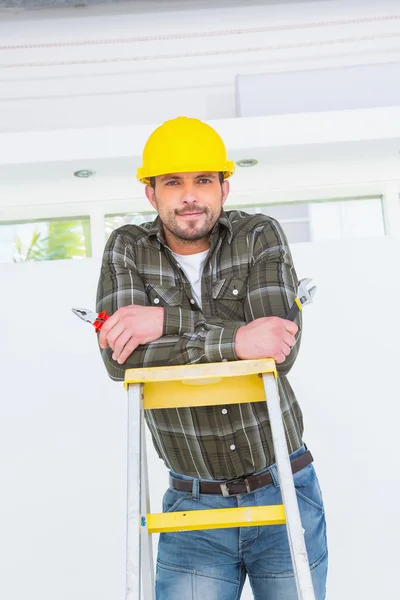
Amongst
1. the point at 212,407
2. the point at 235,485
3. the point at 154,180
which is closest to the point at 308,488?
the point at 235,485

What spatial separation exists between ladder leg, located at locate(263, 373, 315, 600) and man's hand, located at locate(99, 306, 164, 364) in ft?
0.99

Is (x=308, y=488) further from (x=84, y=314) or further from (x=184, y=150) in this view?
(x=184, y=150)

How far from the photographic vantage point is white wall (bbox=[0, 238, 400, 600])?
345cm

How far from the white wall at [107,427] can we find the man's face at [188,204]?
1.51 metres

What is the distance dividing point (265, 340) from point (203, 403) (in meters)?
0.20

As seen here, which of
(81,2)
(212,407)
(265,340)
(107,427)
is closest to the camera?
(265,340)

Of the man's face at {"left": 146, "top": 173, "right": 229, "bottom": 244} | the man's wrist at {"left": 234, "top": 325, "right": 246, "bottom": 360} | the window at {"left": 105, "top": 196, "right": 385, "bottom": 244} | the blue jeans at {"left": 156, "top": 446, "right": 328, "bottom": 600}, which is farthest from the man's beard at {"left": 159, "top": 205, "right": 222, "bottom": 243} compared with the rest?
the window at {"left": 105, "top": 196, "right": 385, "bottom": 244}

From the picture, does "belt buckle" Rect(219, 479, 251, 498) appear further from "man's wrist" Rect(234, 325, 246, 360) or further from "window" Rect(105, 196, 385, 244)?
"window" Rect(105, 196, 385, 244)

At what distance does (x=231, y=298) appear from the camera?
213cm

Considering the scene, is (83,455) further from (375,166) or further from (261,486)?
(375,166)

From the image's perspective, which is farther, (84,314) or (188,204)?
(188,204)

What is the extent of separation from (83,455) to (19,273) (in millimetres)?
854

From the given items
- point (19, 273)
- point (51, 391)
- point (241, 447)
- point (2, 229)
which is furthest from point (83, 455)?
point (241, 447)

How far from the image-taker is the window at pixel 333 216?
3973 millimetres
